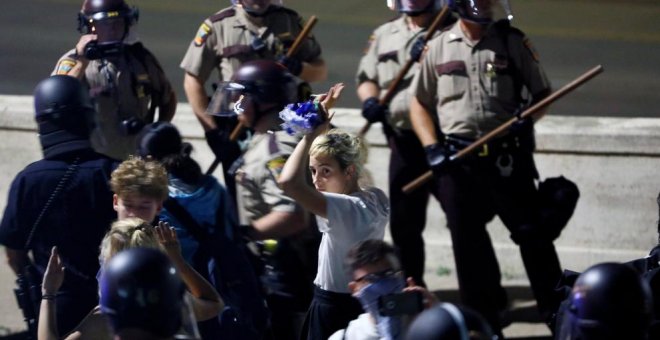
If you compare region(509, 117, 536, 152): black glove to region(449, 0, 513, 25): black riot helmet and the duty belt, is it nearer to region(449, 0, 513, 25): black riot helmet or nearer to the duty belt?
the duty belt

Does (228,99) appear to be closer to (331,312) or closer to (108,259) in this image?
(331,312)

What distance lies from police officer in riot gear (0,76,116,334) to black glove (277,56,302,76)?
2214mm

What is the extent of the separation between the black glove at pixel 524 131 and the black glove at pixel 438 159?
0.37m

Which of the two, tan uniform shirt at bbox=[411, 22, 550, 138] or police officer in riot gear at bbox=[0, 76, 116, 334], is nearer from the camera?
police officer in riot gear at bbox=[0, 76, 116, 334]

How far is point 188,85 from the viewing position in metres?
8.19

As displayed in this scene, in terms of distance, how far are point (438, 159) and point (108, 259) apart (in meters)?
3.03

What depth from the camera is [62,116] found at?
5883 mm

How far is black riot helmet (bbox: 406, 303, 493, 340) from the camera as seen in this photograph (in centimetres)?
363

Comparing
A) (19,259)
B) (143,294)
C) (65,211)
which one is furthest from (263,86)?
(143,294)

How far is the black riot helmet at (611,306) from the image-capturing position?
3.67 m

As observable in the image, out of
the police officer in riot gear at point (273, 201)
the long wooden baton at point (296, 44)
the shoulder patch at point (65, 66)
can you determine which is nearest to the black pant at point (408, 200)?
the long wooden baton at point (296, 44)

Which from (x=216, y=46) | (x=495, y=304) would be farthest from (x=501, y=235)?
(x=216, y=46)

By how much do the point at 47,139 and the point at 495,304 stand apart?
2.70m

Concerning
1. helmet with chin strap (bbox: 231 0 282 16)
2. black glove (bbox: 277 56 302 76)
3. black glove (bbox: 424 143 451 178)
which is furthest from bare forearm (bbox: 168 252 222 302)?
helmet with chin strap (bbox: 231 0 282 16)
